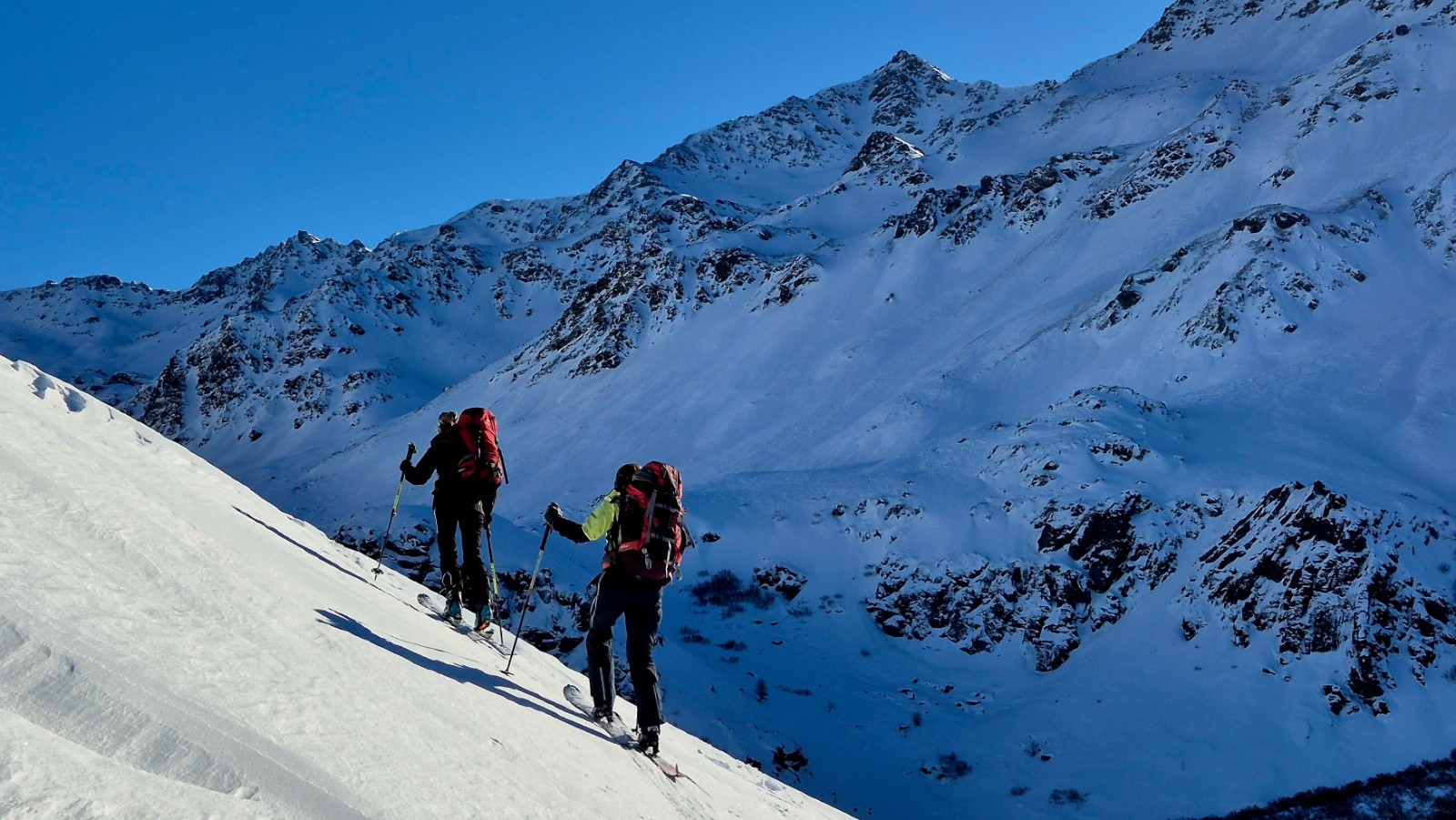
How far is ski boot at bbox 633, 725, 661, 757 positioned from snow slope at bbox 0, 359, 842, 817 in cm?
15

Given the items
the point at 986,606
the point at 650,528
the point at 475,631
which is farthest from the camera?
the point at 986,606

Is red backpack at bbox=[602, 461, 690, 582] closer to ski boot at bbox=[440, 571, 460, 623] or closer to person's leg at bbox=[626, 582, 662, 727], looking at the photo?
person's leg at bbox=[626, 582, 662, 727]

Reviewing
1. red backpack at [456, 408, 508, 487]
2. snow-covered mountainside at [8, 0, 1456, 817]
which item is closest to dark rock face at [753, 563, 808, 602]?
snow-covered mountainside at [8, 0, 1456, 817]

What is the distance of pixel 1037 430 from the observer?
31.6m

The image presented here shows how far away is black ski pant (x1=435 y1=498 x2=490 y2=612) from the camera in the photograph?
26.1 feet

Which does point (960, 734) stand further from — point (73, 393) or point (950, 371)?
point (950, 371)

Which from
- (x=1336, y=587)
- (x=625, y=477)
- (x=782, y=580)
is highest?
(x=1336, y=587)

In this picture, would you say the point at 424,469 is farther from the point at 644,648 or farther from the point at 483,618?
the point at 644,648

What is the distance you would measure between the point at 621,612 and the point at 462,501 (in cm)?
264

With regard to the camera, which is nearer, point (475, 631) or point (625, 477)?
point (625, 477)

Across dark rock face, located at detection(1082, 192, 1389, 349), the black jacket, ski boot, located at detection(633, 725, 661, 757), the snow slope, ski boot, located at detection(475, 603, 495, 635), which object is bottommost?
the snow slope

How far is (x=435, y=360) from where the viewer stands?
102 metres

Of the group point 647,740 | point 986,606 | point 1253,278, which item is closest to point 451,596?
point 647,740

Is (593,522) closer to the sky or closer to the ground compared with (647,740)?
closer to the sky
